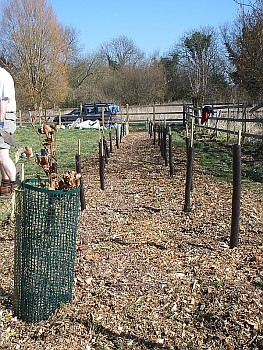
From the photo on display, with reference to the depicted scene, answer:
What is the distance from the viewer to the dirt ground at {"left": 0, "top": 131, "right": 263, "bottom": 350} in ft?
8.79

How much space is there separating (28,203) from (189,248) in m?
1.74

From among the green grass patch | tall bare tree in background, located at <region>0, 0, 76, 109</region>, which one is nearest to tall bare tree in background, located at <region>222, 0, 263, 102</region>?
the green grass patch

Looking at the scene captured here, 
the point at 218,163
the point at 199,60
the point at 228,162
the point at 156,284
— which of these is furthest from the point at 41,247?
the point at 199,60

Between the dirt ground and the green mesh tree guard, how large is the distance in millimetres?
129

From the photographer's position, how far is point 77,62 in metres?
40.9

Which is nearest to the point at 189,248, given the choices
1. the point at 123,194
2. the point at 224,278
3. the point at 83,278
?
the point at 224,278

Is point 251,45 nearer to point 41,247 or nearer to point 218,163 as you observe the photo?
point 218,163

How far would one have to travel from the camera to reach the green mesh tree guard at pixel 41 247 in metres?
2.83

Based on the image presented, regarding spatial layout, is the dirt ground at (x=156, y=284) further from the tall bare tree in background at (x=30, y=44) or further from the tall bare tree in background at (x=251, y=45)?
the tall bare tree in background at (x=30, y=44)

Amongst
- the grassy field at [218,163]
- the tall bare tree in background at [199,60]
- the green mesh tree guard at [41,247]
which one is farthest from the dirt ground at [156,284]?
the tall bare tree in background at [199,60]

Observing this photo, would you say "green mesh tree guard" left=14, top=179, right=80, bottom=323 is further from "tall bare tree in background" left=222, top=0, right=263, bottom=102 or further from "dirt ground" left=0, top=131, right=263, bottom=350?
"tall bare tree in background" left=222, top=0, right=263, bottom=102

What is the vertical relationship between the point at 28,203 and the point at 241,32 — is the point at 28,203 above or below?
below

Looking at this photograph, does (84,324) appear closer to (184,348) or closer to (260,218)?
(184,348)

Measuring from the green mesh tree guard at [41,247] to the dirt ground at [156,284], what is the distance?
13cm
